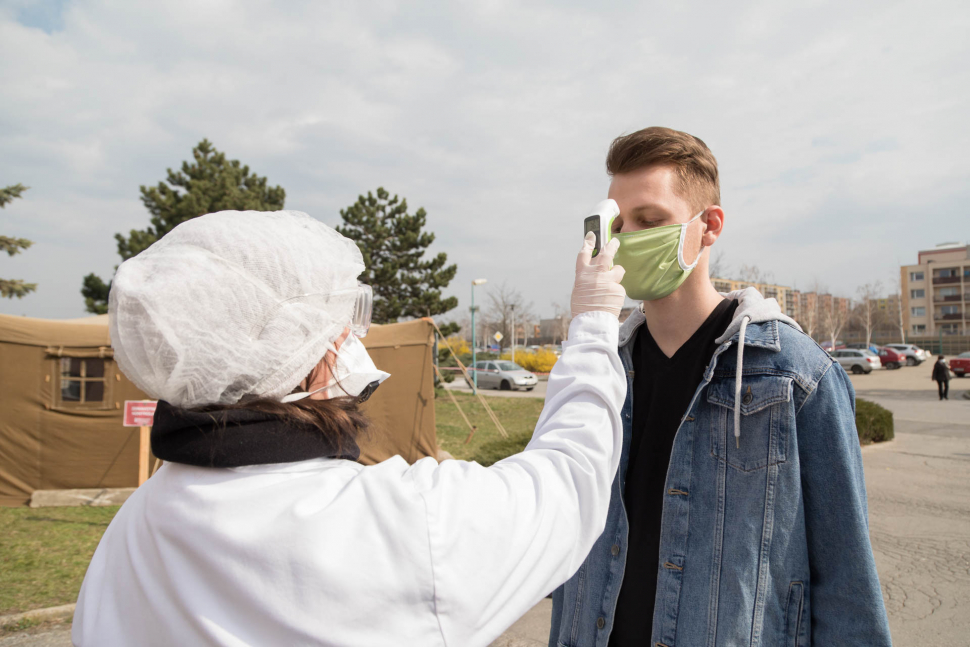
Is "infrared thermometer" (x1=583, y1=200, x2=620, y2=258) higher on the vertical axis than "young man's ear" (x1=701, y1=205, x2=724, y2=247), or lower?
lower

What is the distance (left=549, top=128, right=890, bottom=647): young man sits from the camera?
1561 mm

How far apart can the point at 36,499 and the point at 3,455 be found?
778mm

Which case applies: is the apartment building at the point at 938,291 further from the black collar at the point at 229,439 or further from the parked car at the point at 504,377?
the black collar at the point at 229,439

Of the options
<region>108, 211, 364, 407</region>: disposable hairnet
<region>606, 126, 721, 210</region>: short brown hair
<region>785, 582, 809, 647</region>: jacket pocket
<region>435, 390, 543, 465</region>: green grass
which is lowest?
<region>435, 390, 543, 465</region>: green grass

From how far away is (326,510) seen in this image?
3.06 ft

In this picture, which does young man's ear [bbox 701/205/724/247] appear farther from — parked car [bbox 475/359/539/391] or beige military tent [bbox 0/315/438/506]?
parked car [bbox 475/359/539/391]

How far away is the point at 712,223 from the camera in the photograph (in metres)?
2.18

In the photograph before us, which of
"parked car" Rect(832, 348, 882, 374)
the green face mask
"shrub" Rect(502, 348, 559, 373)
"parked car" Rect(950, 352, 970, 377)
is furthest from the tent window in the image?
"parked car" Rect(950, 352, 970, 377)

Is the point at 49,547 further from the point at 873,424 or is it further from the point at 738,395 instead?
the point at 873,424

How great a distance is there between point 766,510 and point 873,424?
11.0 m

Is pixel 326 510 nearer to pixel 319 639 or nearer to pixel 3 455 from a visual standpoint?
pixel 319 639

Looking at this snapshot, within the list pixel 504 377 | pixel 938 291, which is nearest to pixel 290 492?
pixel 504 377

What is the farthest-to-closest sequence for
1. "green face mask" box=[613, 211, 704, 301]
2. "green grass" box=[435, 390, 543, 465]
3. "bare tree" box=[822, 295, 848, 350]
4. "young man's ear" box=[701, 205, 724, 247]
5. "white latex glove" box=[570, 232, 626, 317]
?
"bare tree" box=[822, 295, 848, 350], "green grass" box=[435, 390, 543, 465], "young man's ear" box=[701, 205, 724, 247], "green face mask" box=[613, 211, 704, 301], "white latex glove" box=[570, 232, 626, 317]

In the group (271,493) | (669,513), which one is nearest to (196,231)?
(271,493)
